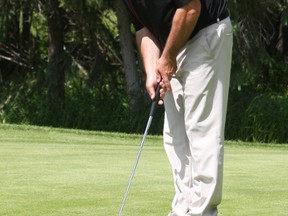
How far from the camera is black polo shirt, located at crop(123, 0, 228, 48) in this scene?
14.8 ft

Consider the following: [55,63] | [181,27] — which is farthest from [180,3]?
[55,63]

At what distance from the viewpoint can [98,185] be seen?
6.93 meters

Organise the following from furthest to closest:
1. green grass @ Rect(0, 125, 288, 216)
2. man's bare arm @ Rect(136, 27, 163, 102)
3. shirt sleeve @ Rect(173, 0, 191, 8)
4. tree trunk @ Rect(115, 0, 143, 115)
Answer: tree trunk @ Rect(115, 0, 143, 115)
green grass @ Rect(0, 125, 288, 216)
man's bare arm @ Rect(136, 27, 163, 102)
shirt sleeve @ Rect(173, 0, 191, 8)

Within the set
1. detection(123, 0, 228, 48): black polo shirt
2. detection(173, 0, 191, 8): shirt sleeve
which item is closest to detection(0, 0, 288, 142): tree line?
detection(123, 0, 228, 48): black polo shirt

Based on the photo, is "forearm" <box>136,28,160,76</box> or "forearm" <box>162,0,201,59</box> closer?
"forearm" <box>162,0,201,59</box>

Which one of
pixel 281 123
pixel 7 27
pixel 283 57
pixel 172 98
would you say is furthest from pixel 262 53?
pixel 172 98

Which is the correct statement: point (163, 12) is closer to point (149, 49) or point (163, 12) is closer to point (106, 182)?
point (149, 49)

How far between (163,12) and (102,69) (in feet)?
58.1

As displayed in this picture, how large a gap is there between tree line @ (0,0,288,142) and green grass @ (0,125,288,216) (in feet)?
22.7

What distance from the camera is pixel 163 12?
4520 millimetres

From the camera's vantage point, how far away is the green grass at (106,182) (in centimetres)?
585

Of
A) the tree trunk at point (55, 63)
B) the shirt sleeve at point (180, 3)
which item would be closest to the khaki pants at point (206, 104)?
the shirt sleeve at point (180, 3)

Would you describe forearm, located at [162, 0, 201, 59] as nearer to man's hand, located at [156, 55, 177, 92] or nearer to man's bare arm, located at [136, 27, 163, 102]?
man's hand, located at [156, 55, 177, 92]

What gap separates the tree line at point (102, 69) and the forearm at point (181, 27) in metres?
12.3
